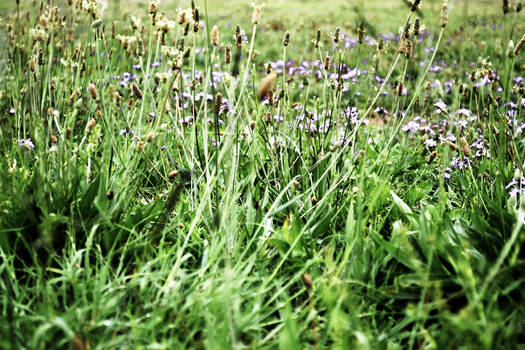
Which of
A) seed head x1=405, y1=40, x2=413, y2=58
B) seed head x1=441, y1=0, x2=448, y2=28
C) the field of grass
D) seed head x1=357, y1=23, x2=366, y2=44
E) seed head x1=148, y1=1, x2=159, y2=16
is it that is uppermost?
seed head x1=148, y1=1, x2=159, y2=16

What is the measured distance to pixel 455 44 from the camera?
17.4ft

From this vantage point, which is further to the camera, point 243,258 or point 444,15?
point 243,258

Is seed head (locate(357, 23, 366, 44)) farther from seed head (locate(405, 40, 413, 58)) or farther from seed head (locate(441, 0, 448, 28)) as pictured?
seed head (locate(441, 0, 448, 28))

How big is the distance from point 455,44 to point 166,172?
172 inches

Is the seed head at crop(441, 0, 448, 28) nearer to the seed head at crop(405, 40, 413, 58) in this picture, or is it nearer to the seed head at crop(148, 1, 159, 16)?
the seed head at crop(405, 40, 413, 58)

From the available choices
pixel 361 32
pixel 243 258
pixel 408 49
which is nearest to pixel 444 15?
pixel 408 49

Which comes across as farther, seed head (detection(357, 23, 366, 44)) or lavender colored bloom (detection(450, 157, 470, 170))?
lavender colored bloom (detection(450, 157, 470, 170))

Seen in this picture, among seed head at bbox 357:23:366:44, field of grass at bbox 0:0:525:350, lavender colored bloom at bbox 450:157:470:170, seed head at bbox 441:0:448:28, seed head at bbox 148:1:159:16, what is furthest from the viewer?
lavender colored bloom at bbox 450:157:470:170

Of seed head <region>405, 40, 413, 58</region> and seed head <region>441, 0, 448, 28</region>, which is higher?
seed head <region>441, 0, 448, 28</region>

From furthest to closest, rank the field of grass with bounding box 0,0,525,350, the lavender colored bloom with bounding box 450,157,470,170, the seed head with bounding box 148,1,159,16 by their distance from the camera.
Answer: the lavender colored bloom with bounding box 450,157,470,170
the seed head with bounding box 148,1,159,16
the field of grass with bounding box 0,0,525,350

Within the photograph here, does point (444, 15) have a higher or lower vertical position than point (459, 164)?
higher

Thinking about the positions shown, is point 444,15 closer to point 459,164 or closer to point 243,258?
point 459,164

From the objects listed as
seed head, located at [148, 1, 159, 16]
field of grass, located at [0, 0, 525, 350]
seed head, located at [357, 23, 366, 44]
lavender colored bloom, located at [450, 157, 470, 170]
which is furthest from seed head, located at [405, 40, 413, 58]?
seed head, located at [148, 1, 159, 16]

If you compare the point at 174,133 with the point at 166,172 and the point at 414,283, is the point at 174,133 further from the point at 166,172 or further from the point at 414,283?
the point at 414,283
